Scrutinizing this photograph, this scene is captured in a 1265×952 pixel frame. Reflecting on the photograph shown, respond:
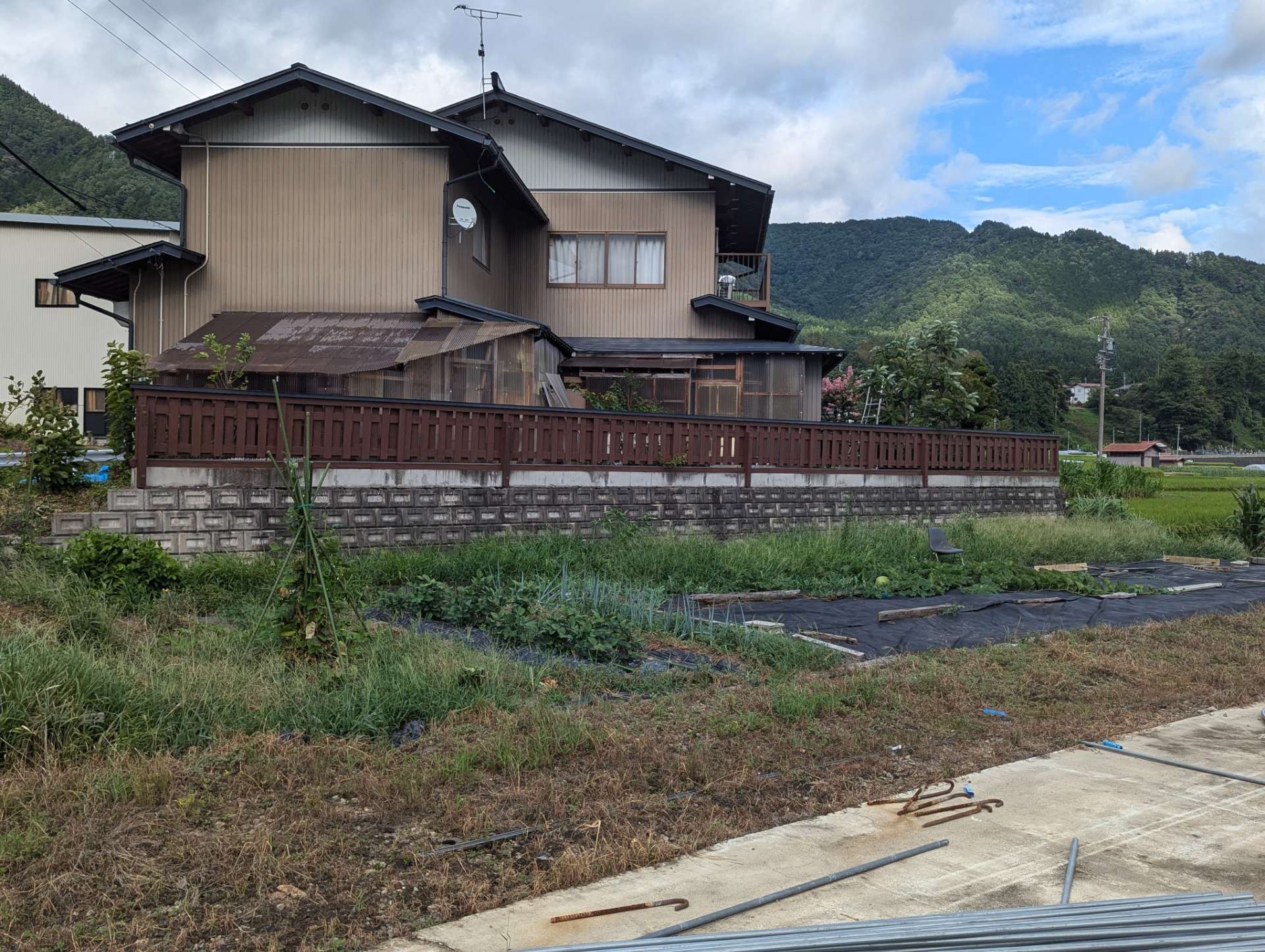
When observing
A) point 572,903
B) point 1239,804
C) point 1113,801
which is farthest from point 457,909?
point 1239,804

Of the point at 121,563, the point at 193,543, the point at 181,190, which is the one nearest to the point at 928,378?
the point at 181,190

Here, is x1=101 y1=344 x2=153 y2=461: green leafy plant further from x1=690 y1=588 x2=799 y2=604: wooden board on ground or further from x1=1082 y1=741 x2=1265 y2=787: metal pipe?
x1=1082 y1=741 x2=1265 y2=787: metal pipe

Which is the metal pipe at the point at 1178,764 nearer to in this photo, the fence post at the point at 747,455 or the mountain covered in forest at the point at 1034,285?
the fence post at the point at 747,455

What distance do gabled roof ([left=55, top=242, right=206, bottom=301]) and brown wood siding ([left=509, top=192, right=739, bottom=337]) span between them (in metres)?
7.72

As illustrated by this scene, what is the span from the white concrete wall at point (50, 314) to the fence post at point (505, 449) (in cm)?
2169

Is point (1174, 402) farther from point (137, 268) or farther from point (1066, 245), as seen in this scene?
point (137, 268)

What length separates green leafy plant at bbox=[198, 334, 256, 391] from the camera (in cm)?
1596

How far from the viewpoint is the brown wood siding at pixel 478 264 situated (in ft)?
67.7

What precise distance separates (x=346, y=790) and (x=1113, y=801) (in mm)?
3941

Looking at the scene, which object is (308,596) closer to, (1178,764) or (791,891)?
(791,891)

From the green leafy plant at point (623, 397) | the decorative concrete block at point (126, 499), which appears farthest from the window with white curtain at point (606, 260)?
the decorative concrete block at point (126, 499)

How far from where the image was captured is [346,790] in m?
5.13

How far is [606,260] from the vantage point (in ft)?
82.5

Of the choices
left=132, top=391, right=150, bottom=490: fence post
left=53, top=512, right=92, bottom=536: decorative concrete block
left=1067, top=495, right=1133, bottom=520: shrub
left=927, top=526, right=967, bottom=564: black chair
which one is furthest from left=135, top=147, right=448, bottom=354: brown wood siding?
left=1067, top=495, right=1133, bottom=520: shrub
